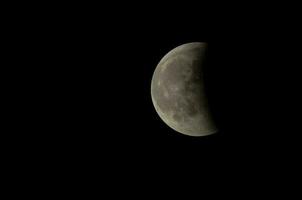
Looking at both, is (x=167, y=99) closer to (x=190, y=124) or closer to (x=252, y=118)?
(x=190, y=124)

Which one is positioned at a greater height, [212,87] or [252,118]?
[212,87]

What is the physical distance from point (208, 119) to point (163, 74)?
3.59 feet

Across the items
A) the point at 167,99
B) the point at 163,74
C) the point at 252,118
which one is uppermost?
the point at 163,74

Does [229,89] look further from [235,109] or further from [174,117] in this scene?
[174,117]

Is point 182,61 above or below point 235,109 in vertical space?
above

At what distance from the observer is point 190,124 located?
230 inches

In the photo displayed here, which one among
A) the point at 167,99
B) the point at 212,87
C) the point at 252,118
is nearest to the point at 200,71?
the point at 212,87

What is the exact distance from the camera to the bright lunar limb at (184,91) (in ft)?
18.0

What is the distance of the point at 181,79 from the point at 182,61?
357mm

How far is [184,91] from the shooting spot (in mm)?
5465

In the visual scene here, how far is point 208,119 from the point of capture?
5.75 metres

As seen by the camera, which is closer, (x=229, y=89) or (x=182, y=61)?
(x=229, y=89)

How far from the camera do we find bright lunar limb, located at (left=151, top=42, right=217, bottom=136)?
5.48 metres

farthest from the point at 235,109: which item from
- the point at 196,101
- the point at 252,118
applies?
the point at 196,101
